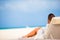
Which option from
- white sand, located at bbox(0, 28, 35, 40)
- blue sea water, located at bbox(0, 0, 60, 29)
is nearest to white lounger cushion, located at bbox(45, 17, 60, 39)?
white sand, located at bbox(0, 28, 35, 40)

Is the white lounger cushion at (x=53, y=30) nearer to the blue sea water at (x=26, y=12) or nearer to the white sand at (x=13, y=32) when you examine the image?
the white sand at (x=13, y=32)

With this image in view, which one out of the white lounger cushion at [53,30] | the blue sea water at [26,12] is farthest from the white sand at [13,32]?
the white lounger cushion at [53,30]

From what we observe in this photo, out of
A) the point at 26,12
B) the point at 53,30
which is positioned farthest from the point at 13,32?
the point at 53,30

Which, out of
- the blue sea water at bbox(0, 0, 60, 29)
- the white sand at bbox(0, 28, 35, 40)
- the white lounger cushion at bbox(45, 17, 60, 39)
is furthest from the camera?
the blue sea water at bbox(0, 0, 60, 29)

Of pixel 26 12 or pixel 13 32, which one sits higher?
pixel 26 12

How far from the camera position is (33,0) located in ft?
15.0

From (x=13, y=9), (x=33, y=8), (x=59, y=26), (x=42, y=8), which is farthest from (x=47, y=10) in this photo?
(x=59, y=26)

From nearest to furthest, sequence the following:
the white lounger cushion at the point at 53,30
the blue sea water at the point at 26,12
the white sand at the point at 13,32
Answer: the white lounger cushion at the point at 53,30, the white sand at the point at 13,32, the blue sea water at the point at 26,12

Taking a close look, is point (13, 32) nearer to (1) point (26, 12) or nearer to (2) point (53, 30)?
(1) point (26, 12)

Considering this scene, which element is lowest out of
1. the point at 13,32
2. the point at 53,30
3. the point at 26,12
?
the point at 13,32

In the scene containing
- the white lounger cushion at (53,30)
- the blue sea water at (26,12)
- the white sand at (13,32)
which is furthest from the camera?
the blue sea water at (26,12)

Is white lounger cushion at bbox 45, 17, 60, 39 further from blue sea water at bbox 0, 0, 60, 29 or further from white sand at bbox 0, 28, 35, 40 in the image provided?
blue sea water at bbox 0, 0, 60, 29

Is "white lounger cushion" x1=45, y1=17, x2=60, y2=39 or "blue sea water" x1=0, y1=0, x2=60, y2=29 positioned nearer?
"white lounger cushion" x1=45, y1=17, x2=60, y2=39

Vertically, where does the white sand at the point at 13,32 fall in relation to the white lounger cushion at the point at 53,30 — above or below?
below
